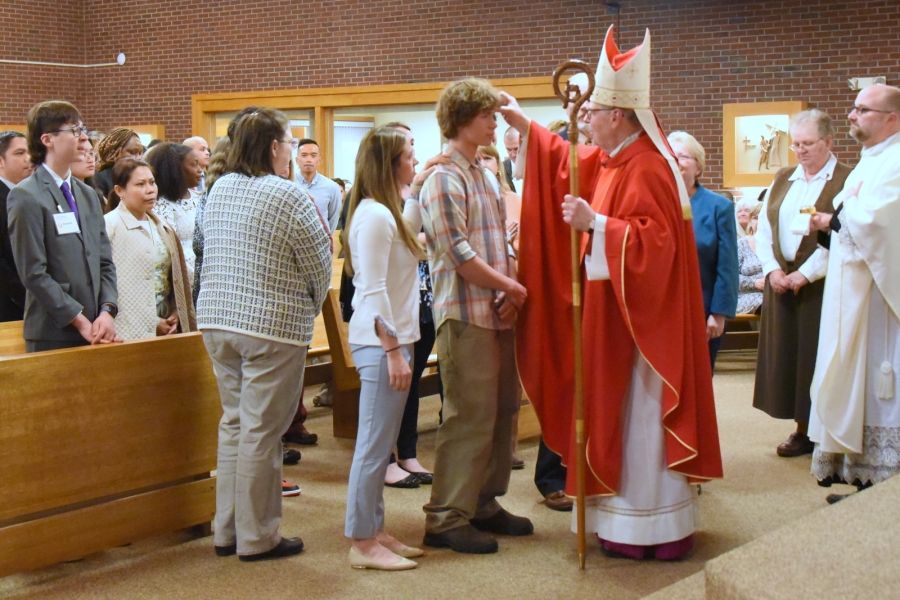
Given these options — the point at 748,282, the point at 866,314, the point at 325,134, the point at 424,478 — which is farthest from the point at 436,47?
the point at 866,314

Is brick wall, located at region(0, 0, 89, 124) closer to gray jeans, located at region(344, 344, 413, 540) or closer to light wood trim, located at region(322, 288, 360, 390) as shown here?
light wood trim, located at region(322, 288, 360, 390)

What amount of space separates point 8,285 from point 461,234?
6.70 feet

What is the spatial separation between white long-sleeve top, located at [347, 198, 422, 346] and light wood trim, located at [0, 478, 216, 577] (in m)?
0.98

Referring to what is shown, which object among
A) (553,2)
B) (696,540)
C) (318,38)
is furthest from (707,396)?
(318,38)

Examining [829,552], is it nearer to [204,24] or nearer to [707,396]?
[707,396]

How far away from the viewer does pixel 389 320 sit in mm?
3326

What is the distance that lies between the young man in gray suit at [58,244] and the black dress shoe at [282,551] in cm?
93

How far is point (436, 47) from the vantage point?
38.6ft

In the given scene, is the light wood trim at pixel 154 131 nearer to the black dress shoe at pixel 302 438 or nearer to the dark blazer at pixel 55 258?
the black dress shoe at pixel 302 438

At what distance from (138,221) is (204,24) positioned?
31.3 ft

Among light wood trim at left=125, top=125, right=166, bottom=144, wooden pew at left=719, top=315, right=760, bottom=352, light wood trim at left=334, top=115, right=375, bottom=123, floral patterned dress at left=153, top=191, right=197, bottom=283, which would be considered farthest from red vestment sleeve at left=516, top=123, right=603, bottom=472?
light wood trim at left=125, top=125, right=166, bottom=144

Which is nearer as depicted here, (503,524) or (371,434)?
(371,434)

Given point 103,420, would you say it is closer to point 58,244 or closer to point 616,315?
point 58,244

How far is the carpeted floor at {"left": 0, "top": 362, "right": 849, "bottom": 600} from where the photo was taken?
3270mm
